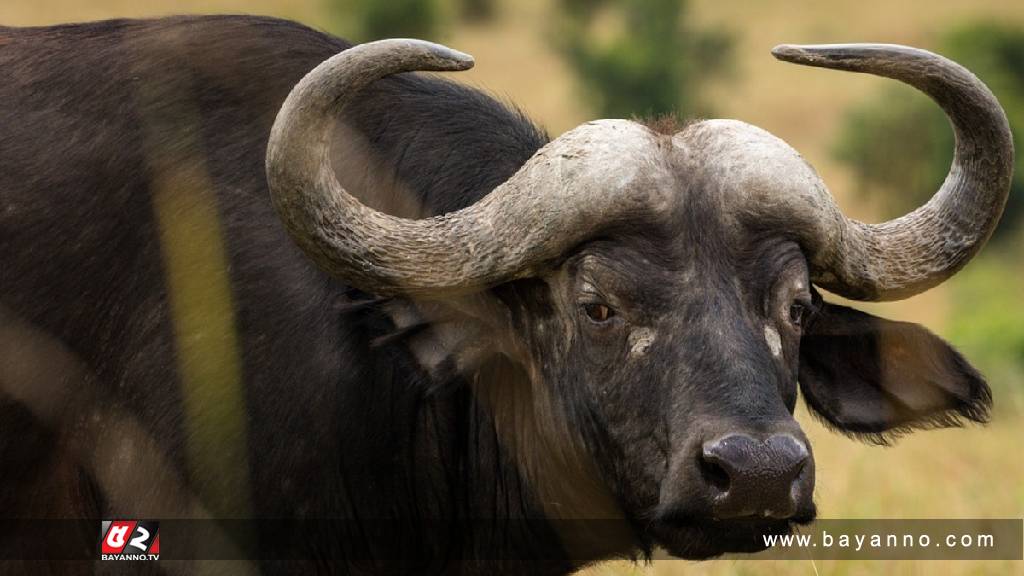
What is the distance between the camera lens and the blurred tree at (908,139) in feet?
109

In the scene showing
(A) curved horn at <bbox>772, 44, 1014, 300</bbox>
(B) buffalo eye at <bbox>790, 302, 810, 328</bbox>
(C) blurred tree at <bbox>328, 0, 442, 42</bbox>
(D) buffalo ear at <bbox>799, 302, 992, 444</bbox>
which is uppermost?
(A) curved horn at <bbox>772, 44, 1014, 300</bbox>

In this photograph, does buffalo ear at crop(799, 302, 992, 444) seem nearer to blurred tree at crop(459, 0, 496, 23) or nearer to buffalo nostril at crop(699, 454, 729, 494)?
buffalo nostril at crop(699, 454, 729, 494)

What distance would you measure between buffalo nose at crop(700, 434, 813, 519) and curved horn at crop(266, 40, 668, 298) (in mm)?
889

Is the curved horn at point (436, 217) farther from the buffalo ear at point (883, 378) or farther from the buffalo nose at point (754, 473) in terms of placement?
the buffalo ear at point (883, 378)

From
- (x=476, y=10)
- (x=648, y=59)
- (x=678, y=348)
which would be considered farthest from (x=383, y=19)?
(x=678, y=348)

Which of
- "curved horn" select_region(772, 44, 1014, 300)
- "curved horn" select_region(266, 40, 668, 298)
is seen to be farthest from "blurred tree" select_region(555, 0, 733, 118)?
"curved horn" select_region(266, 40, 668, 298)

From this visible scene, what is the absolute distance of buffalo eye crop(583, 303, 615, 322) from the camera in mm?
4738

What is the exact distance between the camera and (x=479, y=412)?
525cm

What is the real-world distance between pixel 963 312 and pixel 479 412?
16.9 metres

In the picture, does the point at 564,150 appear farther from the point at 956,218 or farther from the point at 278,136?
the point at 956,218

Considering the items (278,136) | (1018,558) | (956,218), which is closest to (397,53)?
(278,136)

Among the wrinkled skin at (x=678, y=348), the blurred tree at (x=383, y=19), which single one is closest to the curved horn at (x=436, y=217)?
the wrinkled skin at (x=678, y=348)

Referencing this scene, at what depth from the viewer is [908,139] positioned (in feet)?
116

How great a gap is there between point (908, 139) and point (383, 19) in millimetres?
18571
